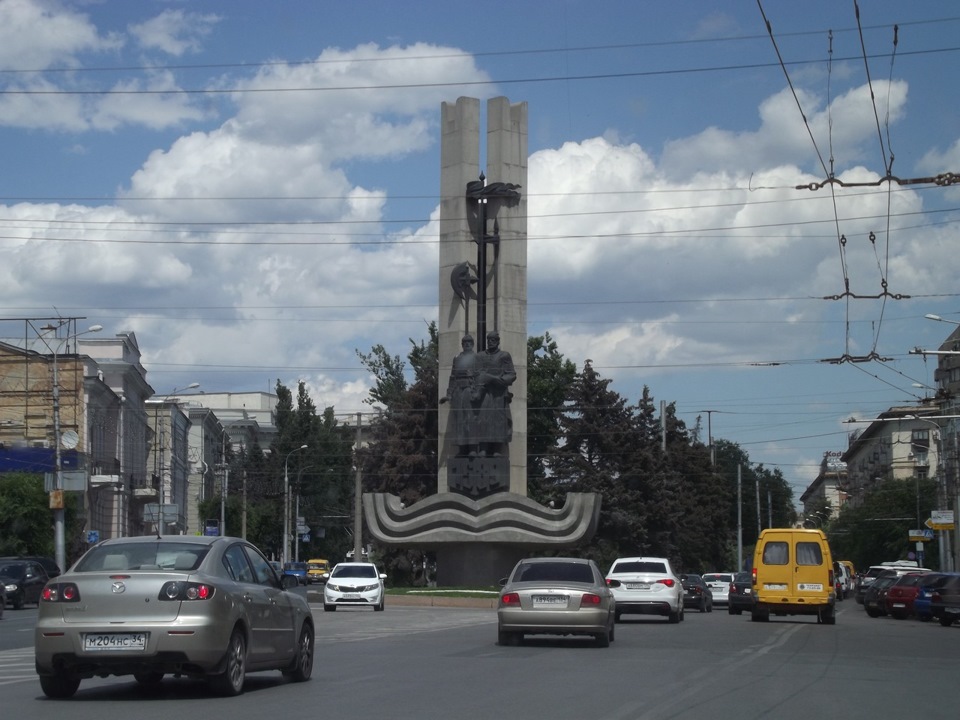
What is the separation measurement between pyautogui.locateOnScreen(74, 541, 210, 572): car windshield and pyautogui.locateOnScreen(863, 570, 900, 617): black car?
35.7 m

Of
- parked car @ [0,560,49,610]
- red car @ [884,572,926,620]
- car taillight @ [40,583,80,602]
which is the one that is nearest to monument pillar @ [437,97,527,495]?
red car @ [884,572,926,620]

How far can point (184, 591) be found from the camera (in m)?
11.8

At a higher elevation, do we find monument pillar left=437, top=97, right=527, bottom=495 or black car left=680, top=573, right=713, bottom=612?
monument pillar left=437, top=97, right=527, bottom=495

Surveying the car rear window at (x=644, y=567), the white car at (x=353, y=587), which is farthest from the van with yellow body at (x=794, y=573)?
the white car at (x=353, y=587)

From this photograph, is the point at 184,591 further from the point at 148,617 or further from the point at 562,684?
the point at 562,684

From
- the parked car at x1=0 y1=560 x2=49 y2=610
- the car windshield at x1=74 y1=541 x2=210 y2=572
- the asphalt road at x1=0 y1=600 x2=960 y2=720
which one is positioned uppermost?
the car windshield at x1=74 y1=541 x2=210 y2=572

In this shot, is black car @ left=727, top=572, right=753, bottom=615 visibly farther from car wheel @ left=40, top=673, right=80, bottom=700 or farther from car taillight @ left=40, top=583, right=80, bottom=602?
car taillight @ left=40, top=583, right=80, bottom=602

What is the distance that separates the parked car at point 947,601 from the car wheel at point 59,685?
103 feet

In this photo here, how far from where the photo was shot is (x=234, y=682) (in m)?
12.4

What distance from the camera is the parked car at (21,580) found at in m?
39.5

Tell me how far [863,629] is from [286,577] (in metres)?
20.8

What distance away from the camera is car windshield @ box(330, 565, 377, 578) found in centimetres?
3988

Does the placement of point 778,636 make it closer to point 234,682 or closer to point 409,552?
point 234,682

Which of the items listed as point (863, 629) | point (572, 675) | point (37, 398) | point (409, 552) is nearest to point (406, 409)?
point (409, 552)
